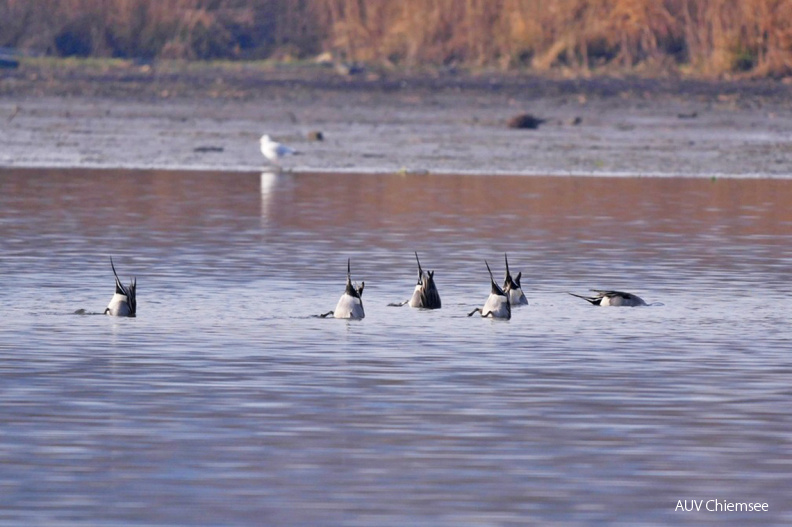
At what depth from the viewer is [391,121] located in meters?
24.1

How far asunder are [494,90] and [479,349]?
63.5ft

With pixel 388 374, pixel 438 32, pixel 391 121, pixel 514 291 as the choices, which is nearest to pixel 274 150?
pixel 391 121

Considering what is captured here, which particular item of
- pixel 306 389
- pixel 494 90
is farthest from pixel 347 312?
pixel 494 90

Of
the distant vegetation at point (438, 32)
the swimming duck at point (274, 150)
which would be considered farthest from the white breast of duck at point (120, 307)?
the distant vegetation at point (438, 32)

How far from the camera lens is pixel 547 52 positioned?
3077 cm

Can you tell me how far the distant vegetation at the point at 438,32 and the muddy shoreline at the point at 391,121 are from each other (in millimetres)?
1326

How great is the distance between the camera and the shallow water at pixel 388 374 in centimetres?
566

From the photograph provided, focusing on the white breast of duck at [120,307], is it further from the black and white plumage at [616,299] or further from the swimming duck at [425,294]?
the black and white plumage at [616,299]

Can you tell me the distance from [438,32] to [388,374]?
955 inches

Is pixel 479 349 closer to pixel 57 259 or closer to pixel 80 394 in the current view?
pixel 80 394

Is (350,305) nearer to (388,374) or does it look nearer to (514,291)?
(514,291)

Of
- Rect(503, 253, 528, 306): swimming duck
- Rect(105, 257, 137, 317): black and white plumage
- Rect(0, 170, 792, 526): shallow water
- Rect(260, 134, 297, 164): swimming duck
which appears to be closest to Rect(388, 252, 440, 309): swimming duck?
Rect(0, 170, 792, 526): shallow water

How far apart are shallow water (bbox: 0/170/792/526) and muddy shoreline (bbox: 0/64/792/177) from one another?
17.0 feet

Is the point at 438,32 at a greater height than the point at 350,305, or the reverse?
the point at 438,32
